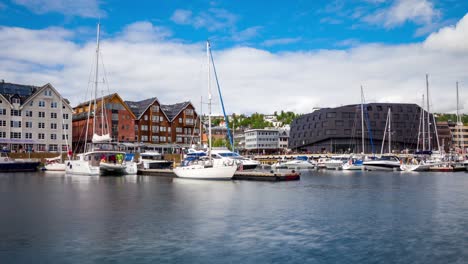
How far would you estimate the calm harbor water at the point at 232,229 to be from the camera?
19.4m

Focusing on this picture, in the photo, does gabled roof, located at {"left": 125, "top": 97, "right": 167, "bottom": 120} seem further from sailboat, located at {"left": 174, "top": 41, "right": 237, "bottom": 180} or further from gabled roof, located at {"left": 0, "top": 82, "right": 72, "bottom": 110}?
sailboat, located at {"left": 174, "top": 41, "right": 237, "bottom": 180}

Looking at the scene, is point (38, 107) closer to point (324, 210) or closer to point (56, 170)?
point (56, 170)

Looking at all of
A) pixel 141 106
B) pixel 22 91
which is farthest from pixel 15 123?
pixel 141 106

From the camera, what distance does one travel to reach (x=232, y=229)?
2522cm

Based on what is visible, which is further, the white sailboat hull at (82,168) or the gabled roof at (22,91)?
the gabled roof at (22,91)

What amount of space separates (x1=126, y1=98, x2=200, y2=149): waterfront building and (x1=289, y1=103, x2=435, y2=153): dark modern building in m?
66.5

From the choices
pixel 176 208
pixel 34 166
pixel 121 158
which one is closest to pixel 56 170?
pixel 34 166

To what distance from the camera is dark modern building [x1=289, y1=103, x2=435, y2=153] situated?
176 m

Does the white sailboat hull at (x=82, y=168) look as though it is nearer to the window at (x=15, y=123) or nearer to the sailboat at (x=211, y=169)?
the sailboat at (x=211, y=169)

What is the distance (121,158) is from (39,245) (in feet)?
193

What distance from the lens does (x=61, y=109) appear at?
11694 cm

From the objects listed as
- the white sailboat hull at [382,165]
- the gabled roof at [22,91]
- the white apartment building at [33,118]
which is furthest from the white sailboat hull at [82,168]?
the white sailboat hull at [382,165]

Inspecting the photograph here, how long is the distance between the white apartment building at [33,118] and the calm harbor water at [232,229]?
75011 millimetres

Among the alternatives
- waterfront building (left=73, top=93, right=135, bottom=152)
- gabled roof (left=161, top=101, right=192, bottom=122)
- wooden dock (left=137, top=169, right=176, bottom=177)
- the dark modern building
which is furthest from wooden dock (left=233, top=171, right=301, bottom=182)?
the dark modern building
